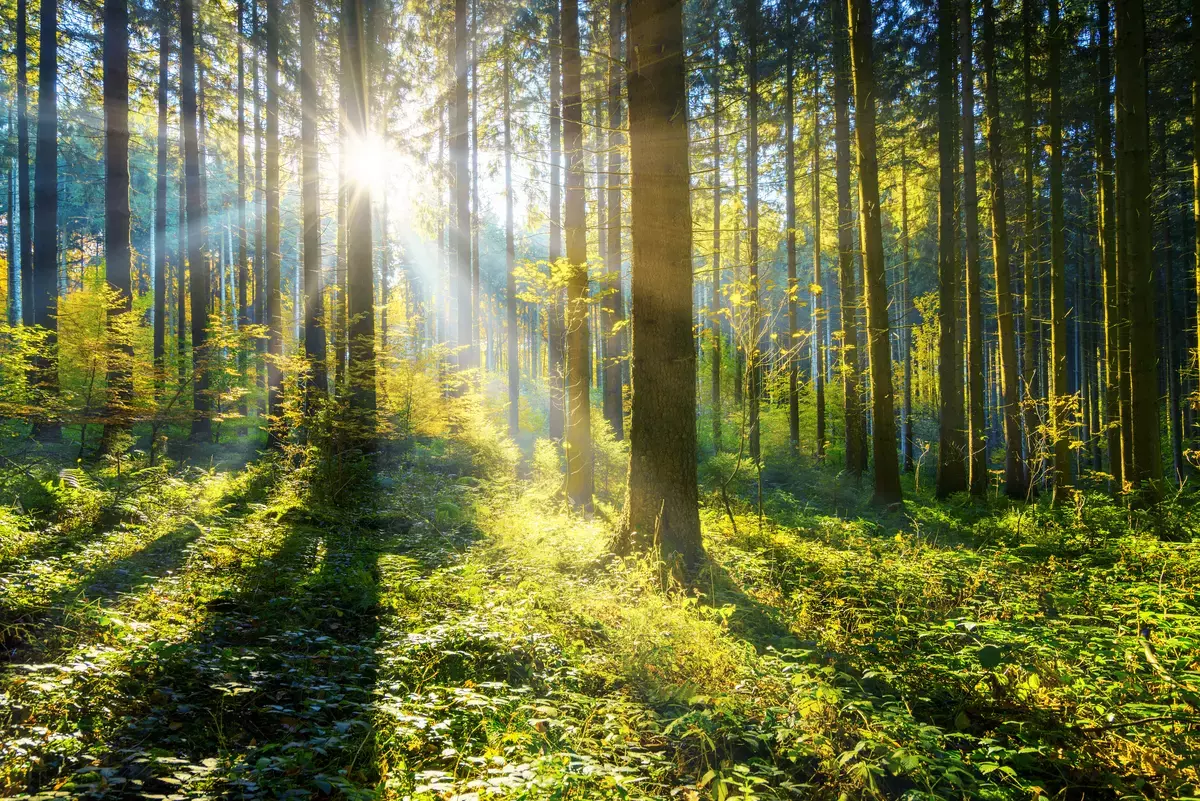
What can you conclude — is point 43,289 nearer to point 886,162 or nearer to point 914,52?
point 914,52

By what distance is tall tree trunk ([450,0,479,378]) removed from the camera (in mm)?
15039

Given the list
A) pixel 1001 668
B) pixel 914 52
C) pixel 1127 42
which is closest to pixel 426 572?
pixel 1001 668

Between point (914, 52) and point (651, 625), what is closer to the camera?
point (651, 625)

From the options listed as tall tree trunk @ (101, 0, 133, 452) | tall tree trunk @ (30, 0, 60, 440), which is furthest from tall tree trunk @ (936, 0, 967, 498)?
tall tree trunk @ (30, 0, 60, 440)

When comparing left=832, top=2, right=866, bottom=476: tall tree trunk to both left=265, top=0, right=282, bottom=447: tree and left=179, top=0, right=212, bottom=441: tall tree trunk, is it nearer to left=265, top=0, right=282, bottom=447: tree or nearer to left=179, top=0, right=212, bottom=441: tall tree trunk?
left=265, top=0, right=282, bottom=447: tree

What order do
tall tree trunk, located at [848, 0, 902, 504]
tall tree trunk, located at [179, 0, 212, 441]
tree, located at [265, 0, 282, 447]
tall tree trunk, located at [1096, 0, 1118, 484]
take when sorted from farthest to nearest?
tree, located at [265, 0, 282, 447] → tall tree trunk, located at [179, 0, 212, 441] → tall tree trunk, located at [1096, 0, 1118, 484] → tall tree trunk, located at [848, 0, 902, 504]

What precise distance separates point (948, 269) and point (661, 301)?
820 cm

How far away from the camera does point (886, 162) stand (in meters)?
17.3

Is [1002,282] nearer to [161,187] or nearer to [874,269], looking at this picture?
[874,269]

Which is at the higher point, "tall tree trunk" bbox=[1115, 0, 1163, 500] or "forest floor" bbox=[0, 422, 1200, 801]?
"tall tree trunk" bbox=[1115, 0, 1163, 500]

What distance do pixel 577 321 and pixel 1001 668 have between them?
23.9 feet

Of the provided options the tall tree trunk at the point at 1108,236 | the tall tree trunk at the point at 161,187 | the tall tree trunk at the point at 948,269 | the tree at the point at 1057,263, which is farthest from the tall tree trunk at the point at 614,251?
the tall tree trunk at the point at 161,187

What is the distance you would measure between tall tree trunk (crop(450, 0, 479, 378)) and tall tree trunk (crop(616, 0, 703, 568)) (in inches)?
368

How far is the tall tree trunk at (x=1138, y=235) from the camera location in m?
8.08
